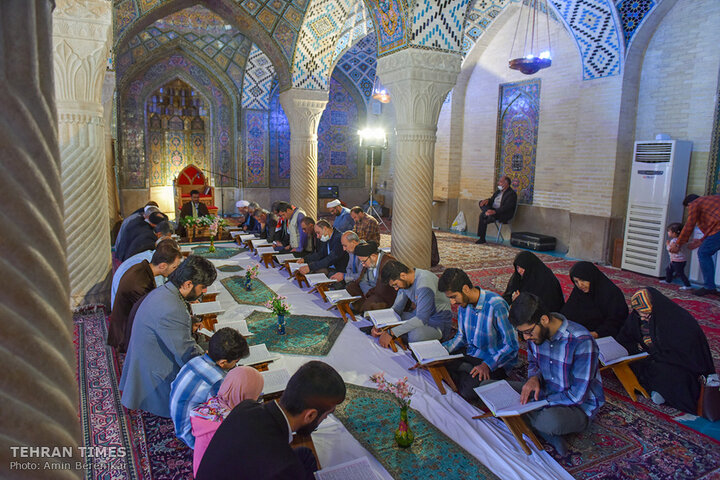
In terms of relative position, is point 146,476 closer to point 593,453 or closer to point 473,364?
point 473,364

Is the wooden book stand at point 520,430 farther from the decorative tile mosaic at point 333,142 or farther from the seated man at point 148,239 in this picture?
the decorative tile mosaic at point 333,142

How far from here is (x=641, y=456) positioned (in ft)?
9.18

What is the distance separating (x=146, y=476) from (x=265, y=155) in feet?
38.5

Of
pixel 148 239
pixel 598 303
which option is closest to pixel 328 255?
pixel 148 239

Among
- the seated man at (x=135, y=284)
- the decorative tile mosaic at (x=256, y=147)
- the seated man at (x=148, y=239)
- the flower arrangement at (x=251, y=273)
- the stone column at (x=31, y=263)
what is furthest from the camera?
the decorative tile mosaic at (x=256, y=147)

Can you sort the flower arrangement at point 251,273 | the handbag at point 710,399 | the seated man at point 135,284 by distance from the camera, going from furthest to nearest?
the flower arrangement at point 251,273 < the seated man at point 135,284 < the handbag at point 710,399

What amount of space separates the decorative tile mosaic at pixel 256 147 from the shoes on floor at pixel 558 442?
11.7 metres

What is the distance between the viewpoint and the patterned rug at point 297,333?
425 cm

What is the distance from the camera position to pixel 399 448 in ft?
9.21

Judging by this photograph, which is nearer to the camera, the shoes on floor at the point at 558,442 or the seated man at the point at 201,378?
the seated man at the point at 201,378

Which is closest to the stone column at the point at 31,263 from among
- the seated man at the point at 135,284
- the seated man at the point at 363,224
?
the seated man at the point at 135,284

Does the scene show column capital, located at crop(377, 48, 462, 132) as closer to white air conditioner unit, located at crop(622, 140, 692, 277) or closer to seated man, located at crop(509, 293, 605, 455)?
white air conditioner unit, located at crop(622, 140, 692, 277)

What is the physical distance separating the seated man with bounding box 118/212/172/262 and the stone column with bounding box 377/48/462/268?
2.80m

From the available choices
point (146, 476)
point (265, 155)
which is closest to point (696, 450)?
point (146, 476)
